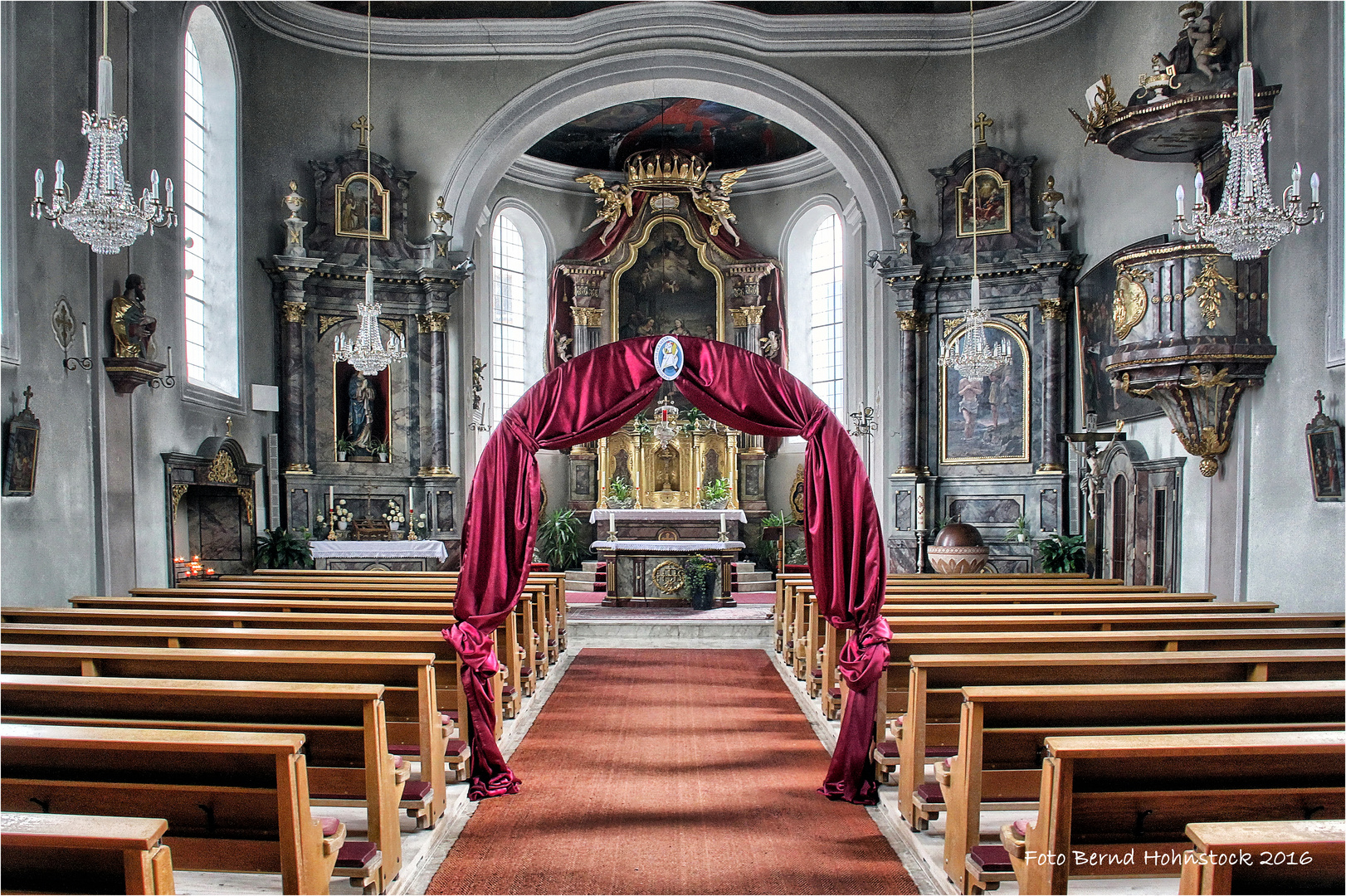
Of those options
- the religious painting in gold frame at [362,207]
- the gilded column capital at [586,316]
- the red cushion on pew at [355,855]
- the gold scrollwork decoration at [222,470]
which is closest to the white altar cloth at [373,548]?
the gold scrollwork decoration at [222,470]

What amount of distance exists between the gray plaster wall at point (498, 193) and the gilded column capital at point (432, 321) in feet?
1.36

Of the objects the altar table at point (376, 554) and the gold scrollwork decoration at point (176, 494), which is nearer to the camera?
the gold scrollwork decoration at point (176, 494)

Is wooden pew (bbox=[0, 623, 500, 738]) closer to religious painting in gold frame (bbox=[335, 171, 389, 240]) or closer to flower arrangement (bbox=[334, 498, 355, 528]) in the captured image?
flower arrangement (bbox=[334, 498, 355, 528])

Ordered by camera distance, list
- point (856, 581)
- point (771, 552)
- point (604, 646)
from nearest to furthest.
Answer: point (856, 581)
point (604, 646)
point (771, 552)

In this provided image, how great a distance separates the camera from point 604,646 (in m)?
10.2

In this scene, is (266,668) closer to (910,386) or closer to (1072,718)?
(1072,718)

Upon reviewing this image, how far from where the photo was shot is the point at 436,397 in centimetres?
1316

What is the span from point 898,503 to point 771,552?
339 centimetres

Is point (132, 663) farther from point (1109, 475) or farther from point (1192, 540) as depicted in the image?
point (1109, 475)

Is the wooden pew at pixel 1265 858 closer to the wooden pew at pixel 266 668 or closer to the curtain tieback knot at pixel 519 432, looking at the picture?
the wooden pew at pixel 266 668

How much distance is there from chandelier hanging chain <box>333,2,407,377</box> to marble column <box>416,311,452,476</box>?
40 cm

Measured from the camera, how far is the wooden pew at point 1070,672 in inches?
156

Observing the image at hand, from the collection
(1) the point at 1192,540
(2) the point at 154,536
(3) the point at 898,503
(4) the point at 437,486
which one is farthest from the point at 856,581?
(4) the point at 437,486

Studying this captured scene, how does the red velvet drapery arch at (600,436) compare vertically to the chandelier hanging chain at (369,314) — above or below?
below
